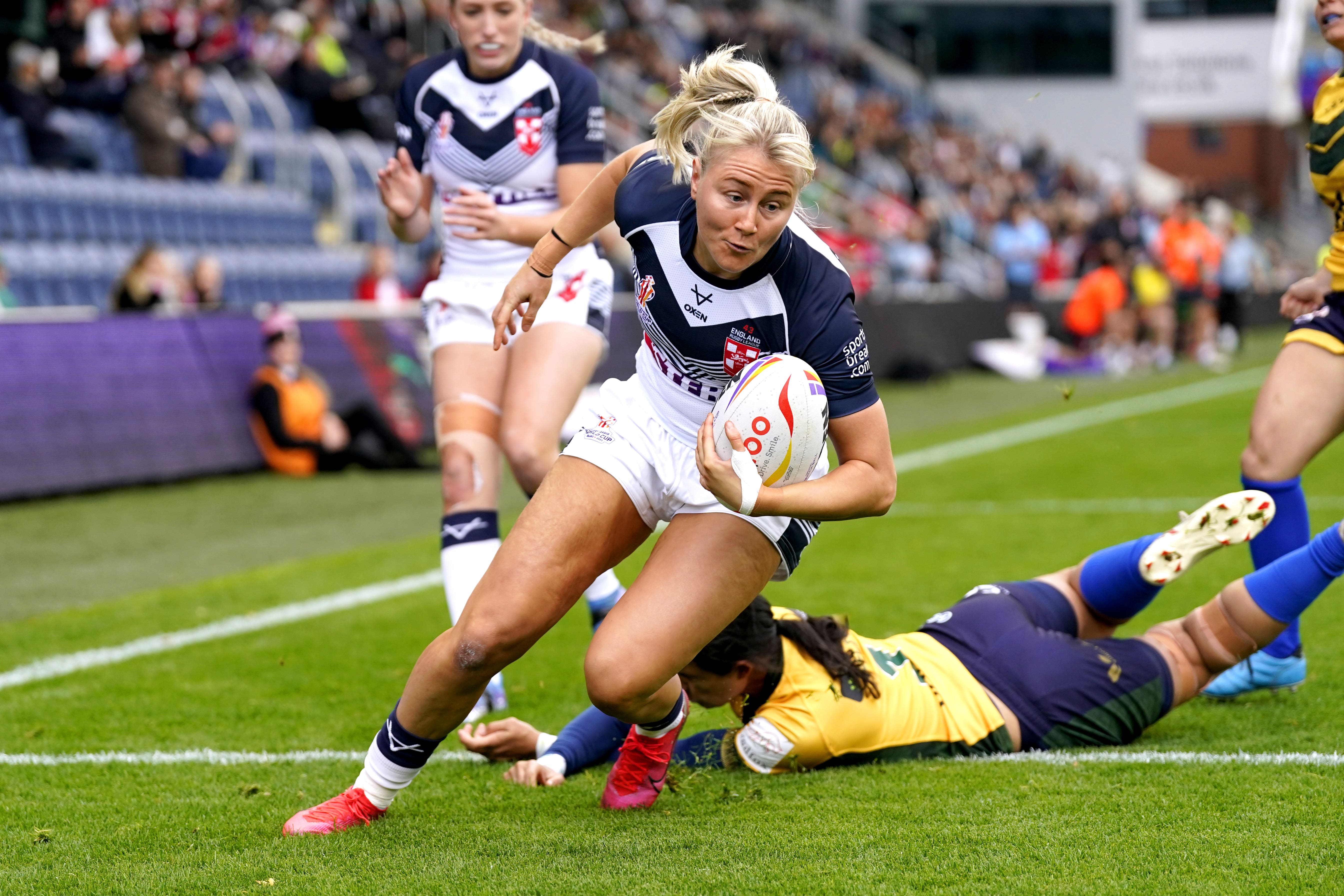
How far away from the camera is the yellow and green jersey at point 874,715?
4.22 m

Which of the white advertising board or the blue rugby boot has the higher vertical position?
the blue rugby boot

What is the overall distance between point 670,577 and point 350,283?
1346 cm

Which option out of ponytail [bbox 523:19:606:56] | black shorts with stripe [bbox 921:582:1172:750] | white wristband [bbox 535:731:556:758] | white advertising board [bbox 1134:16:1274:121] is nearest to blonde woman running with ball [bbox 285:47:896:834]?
white wristband [bbox 535:731:556:758]

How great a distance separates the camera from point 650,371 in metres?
4.07

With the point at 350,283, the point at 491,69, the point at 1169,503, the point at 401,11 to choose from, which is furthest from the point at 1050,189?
the point at 491,69

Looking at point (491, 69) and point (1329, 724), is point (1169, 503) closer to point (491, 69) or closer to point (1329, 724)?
point (1329, 724)

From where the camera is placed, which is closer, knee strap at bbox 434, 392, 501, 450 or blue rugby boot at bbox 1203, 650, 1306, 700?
blue rugby boot at bbox 1203, 650, 1306, 700

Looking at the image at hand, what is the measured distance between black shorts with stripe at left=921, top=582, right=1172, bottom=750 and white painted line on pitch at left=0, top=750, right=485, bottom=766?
1549 millimetres

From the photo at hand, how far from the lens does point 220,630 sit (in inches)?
254

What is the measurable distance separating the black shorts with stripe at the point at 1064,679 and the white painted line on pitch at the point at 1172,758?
0.07 metres

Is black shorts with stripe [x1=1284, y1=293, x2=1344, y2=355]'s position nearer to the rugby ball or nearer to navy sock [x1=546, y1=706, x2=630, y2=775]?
the rugby ball

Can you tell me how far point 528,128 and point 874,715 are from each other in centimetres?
247

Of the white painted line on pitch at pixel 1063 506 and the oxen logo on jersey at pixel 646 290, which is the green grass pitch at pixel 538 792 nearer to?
the white painted line on pitch at pixel 1063 506

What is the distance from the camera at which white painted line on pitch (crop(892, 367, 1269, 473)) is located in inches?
497
